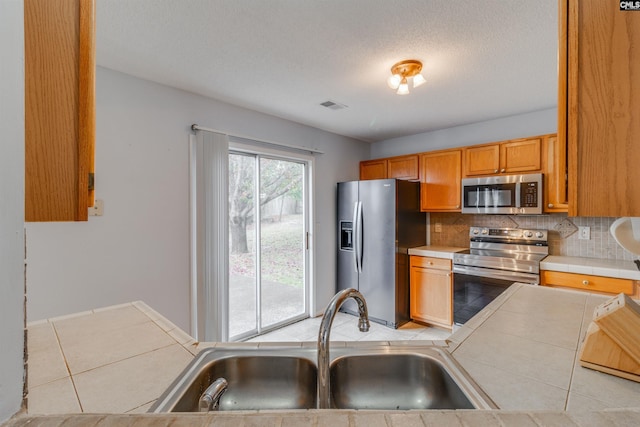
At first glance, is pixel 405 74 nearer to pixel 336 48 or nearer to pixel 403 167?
pixel 336 48

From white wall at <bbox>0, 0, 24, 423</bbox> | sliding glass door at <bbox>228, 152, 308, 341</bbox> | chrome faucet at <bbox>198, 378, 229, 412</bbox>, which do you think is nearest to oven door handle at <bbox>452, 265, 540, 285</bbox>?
sliding glass door at <bbox>228, 152, 308, 341</bbox>

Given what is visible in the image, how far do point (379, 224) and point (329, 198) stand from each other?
78 cm

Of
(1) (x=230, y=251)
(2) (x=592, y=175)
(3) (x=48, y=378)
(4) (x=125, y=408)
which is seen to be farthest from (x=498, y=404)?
(1) (x=230, y=251)

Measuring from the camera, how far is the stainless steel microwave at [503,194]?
8.91 feet

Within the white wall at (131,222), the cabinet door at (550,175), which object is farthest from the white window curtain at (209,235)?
the cabinet door at (550,175)

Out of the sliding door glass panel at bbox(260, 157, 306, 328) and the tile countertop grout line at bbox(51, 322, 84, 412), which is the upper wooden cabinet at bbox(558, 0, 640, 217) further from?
the sliding door glass panel at bbox(260, 157, 306, 328)

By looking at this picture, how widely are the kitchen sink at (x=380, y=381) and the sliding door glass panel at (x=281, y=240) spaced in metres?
2.32

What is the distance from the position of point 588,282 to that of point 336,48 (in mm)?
2668

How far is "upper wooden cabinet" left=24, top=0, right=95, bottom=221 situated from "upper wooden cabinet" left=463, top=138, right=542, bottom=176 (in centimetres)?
336

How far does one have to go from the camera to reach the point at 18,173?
1.24ft

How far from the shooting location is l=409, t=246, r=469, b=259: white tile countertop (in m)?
3.12

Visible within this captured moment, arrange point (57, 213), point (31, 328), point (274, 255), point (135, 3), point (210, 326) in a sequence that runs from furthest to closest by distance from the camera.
→ point (274, 255) < point (210, 326) < point (135, 3) < point (31, 328) < point (57, 213)

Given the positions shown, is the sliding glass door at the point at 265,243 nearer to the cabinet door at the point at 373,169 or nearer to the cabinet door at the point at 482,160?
the cabinet door at the point at 373,169

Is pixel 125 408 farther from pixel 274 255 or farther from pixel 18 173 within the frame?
pixel 274 255
